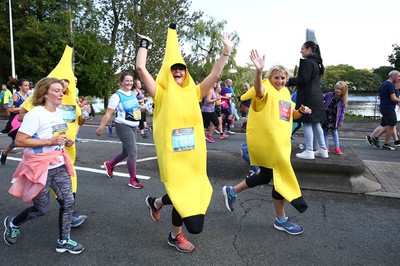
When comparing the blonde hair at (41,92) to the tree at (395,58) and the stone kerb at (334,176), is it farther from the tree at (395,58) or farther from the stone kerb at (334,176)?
the tree at (395,58)

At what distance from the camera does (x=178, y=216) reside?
10.0 feet

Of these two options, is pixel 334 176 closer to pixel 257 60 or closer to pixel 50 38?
pixel 257 60

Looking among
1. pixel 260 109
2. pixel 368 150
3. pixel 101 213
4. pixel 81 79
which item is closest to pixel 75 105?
pixel 101 213

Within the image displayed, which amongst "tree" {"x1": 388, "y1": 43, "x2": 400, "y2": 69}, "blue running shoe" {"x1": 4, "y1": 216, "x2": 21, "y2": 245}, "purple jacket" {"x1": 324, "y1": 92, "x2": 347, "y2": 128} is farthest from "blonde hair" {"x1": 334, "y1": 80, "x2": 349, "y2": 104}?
"tree" {"x1": 388, "y1": 43, "x2": 400, "y2": 69}

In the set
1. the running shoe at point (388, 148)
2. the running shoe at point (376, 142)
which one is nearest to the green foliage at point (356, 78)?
the running shoe at point (376, 142)

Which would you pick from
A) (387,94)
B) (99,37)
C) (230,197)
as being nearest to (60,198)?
(230,197)

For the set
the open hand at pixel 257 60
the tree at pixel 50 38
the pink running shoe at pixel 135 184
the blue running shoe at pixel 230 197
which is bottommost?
the pink running shoe at pixel 135 184

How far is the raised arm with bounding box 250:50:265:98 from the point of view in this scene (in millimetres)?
3076

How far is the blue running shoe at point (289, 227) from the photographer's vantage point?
3475 millimetres

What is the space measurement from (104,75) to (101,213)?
22308 mm

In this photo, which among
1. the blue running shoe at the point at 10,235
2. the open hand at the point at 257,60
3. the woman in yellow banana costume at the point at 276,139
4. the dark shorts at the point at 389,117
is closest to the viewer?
the open hand at the point at 257,60

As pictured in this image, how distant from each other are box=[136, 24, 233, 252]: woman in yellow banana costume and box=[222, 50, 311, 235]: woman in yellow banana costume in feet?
2.50

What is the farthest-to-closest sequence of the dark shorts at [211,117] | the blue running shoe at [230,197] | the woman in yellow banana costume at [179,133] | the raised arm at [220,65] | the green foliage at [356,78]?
1. the green foliage at [356,78]
2. the dark shorts at [211,117]
3. the blue running shoe at [230,197]
4. the raised arm at [220,65]
5. the woman in yellow banana costume at [179,133]

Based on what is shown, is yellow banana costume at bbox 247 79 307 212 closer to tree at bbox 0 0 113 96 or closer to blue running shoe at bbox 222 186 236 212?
blue running shoe at bbox 222 186 236 212
